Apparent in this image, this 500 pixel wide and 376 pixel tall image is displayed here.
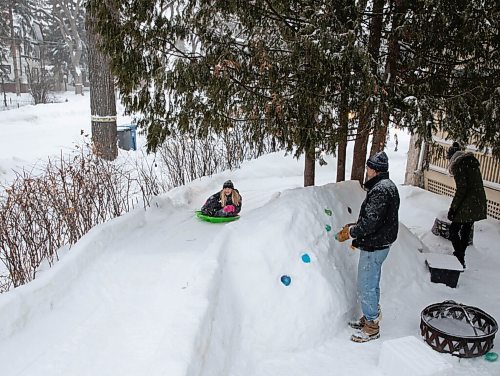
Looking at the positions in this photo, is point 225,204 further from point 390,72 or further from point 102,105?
point 102,105

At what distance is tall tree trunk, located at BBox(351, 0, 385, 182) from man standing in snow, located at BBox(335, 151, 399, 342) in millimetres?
Answer: 1060

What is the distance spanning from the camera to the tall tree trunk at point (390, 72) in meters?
4.64

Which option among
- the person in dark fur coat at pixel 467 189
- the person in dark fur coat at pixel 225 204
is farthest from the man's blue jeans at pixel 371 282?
the person in dark fur coat at pixel 467 189

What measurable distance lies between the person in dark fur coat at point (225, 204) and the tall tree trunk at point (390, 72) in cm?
186

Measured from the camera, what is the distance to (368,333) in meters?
3.86

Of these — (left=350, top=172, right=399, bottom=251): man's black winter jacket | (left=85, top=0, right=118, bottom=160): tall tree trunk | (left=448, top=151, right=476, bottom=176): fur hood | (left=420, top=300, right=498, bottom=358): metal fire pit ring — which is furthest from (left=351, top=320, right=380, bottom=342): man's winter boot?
(left=85, top=0, right=118, bottom=160): tall tree trunk

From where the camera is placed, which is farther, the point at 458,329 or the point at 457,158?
the point at 457,158

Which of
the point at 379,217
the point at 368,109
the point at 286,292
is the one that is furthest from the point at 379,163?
the point at 286,292

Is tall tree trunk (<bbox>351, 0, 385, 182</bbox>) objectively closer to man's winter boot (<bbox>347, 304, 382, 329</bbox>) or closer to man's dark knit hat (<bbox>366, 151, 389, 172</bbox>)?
man's dark knit hat (<bbox>366, 151, 389, 172</bbox>)

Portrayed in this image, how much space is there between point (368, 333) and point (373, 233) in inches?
36.5

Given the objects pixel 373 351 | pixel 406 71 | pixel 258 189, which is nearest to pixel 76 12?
pixel 258 189

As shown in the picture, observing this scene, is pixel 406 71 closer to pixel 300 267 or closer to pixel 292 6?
pixel 292 6

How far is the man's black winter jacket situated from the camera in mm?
3738

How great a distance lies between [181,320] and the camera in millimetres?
3186
